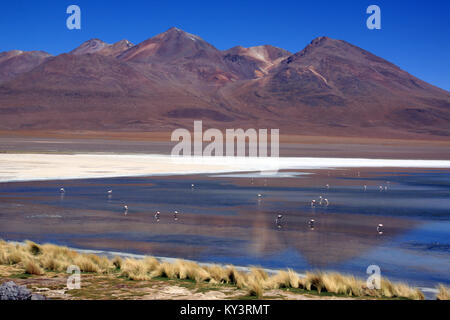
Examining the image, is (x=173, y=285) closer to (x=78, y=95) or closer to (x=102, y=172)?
(x=102, y=172)

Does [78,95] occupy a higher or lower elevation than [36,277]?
higher

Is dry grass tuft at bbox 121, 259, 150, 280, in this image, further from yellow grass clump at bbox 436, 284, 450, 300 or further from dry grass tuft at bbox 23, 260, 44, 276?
yellow grass clump at bbox 436, 284, 450, 300

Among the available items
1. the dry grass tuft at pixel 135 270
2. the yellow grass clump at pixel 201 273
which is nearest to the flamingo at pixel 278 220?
the yellow grass clump at pixel 201 273

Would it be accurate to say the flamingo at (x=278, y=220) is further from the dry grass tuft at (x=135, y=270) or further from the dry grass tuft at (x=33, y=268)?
the dry grass tuft at (x=33, y=268)

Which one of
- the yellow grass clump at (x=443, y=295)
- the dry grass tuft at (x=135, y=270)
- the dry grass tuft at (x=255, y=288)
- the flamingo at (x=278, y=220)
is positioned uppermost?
the flamingo at (x=278, y=220)

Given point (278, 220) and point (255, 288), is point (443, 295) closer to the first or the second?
point (255, 288)

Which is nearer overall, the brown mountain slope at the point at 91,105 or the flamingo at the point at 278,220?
the flamingo at the point at 278,220

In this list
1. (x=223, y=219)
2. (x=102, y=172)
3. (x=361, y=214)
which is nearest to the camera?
(x=223, y=219)
